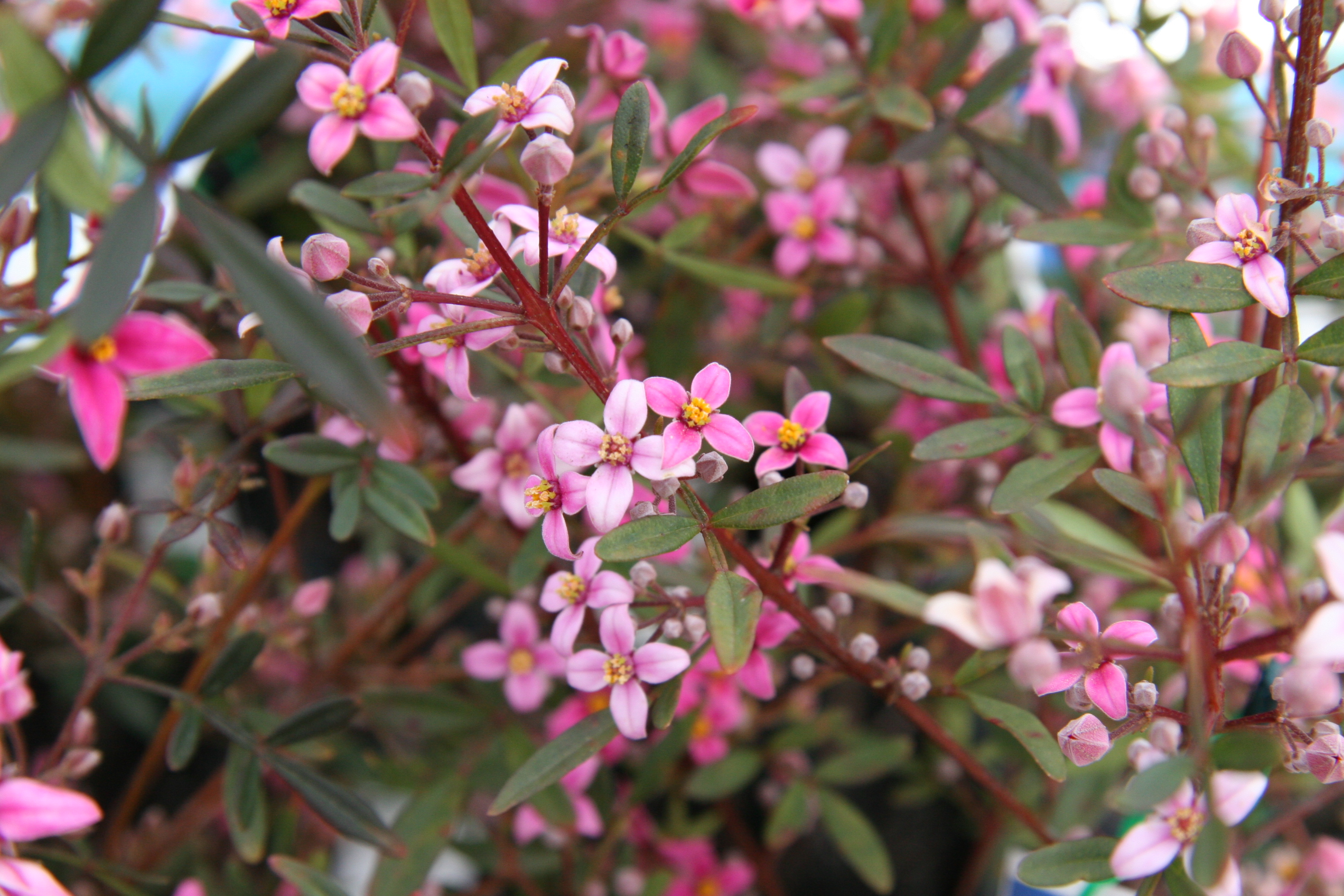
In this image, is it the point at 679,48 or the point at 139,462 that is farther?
the point at 139,462

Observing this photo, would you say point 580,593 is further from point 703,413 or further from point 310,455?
point 310,455

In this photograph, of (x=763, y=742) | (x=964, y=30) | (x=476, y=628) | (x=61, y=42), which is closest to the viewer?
(x=964, y=30)

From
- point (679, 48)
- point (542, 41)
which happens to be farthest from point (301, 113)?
point (542, 41)

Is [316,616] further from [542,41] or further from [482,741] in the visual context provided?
[542,41]

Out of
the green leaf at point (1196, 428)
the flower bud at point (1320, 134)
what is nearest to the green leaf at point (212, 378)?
the green leaf at point (1196, 428)

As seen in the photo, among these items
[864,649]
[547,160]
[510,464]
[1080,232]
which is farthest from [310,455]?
[1080,232]

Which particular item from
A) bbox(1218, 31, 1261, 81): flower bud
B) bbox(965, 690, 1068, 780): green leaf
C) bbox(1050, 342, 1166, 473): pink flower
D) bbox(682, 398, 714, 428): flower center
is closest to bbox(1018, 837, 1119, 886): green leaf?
bbox(965, 690, 1068, 780): green leaf

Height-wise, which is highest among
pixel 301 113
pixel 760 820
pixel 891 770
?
pixel 301 113
